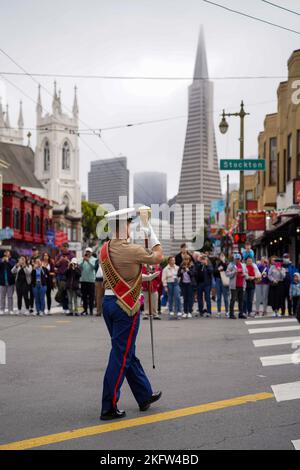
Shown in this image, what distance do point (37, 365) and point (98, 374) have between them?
1.18 metres

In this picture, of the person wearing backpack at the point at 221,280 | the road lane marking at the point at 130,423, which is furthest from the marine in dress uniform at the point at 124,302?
the person wearing backpack at the point at 221,280

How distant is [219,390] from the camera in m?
7.17

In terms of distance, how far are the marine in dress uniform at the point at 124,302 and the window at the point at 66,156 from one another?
10966 cm

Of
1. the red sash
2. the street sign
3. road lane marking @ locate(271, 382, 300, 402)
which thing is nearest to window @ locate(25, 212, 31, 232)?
the street sign

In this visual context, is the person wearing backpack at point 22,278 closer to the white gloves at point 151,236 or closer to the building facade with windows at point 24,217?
the white gloves at point 151,236

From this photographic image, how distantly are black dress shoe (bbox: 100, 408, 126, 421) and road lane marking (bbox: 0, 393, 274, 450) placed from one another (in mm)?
120

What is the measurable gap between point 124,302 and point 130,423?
1.16 metres

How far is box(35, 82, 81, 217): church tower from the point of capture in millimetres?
109812

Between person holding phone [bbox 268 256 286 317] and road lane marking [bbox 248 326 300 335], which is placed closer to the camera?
road lane marking [bbox 248 326 300 335]

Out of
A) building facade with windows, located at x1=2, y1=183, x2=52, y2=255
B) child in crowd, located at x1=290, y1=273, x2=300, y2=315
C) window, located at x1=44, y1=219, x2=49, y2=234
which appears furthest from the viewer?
window, located at x1=44, y1=219, x2=49, y2=234

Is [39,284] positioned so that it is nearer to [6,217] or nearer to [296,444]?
[296,444]

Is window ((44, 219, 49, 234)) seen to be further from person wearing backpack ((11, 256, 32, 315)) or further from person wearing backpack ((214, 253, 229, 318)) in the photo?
person wearing backpack ((214, 253, 229, 318))
